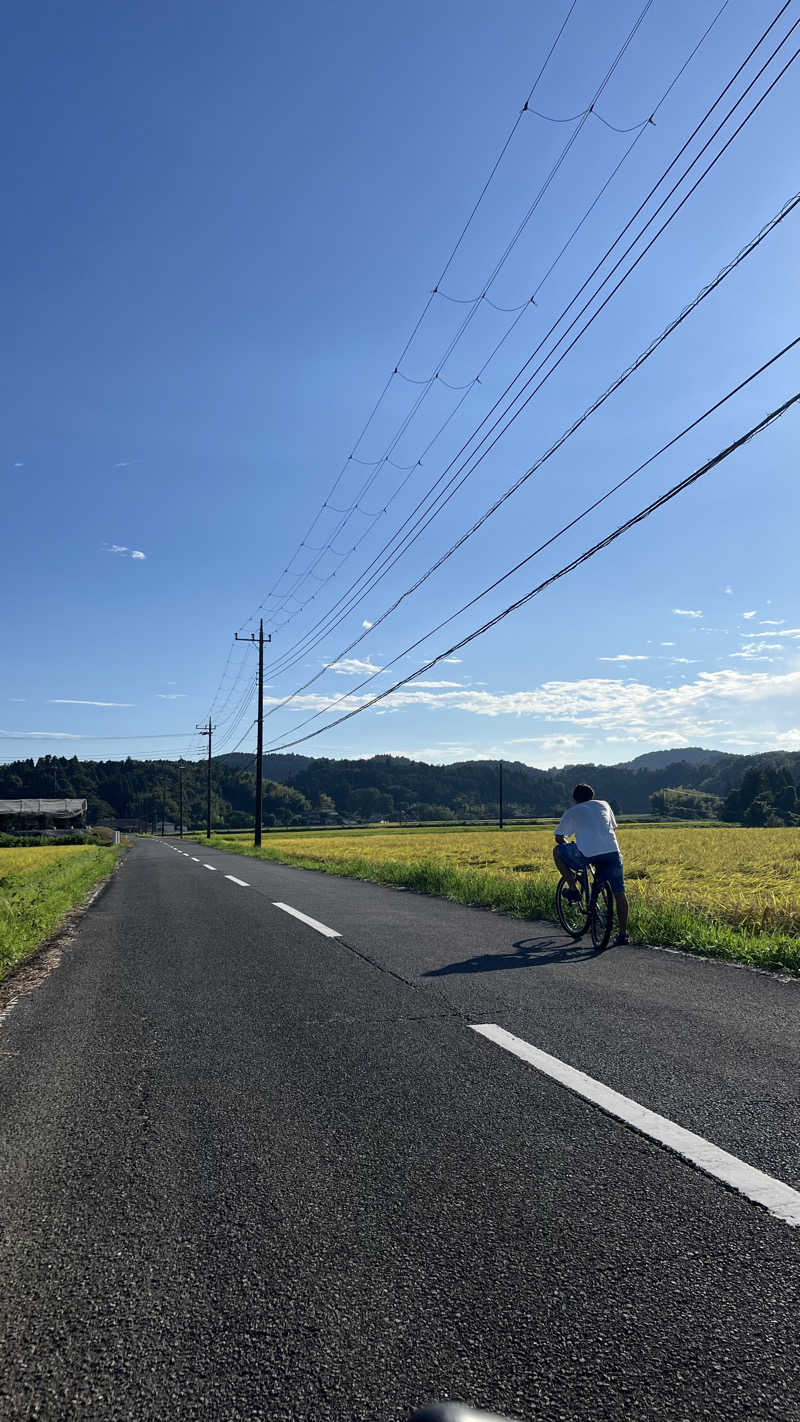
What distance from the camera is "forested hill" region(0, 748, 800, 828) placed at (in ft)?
410

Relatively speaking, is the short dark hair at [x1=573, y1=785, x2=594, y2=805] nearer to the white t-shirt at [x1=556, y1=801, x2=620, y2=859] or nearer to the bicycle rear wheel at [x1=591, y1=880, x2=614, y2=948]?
the white t-shirt at [x1=556, y1=801, x2=620, y2=859]

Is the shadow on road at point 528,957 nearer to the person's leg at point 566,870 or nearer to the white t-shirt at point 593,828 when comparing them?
the person's leg at point 566,870

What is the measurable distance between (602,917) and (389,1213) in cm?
611

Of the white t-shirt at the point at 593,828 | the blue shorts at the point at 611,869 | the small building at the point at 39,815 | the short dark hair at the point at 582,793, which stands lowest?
the small building at the point at 39,815

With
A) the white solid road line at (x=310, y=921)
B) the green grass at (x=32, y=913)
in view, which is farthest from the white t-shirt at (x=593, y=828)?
the green grass at (x=32, y=913)

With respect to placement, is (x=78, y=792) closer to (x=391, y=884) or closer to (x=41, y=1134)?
(x=391, y=884)

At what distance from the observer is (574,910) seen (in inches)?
356

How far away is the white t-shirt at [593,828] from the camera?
817 centimetres

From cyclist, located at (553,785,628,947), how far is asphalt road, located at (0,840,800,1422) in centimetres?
238

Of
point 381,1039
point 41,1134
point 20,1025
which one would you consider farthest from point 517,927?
point 41,1134

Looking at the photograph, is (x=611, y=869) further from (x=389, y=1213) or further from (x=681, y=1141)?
(x=389, y=1213)

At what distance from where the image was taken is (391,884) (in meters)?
16.6

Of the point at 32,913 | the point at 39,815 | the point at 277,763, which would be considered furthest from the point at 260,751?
the point at 277,763

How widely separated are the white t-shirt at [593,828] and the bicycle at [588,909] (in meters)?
0.29
